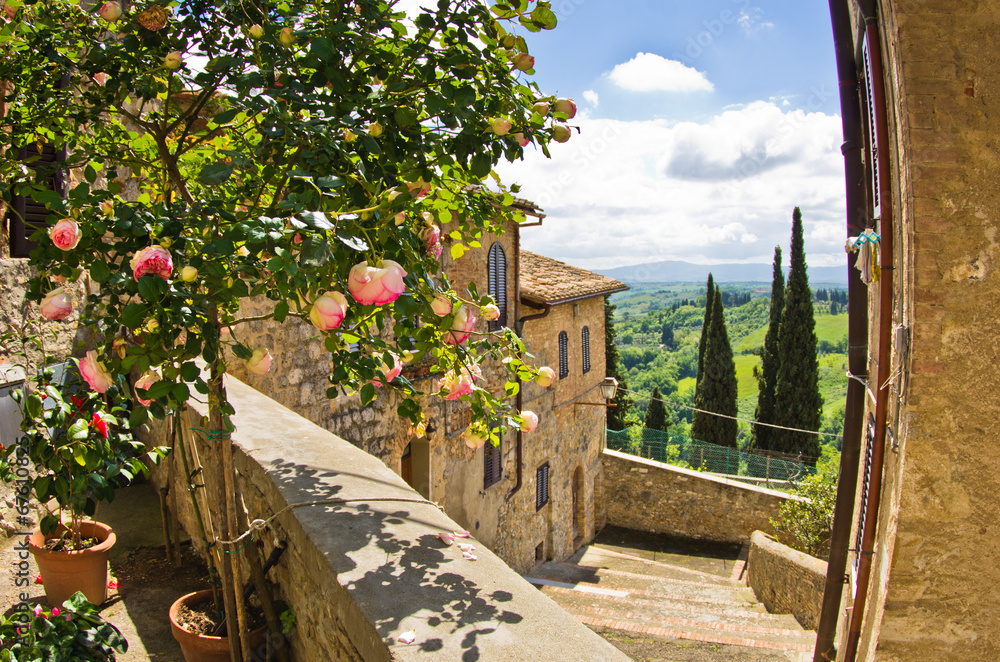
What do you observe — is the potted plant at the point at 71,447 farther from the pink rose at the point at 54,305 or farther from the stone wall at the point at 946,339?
the stone wall at the point at 946,339

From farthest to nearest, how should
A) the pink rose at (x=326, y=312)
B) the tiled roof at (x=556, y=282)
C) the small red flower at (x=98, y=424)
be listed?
the tiled roof at (x=556, y=282), the small red flower at (x=98, y=424), the pink rose at (x=326, y=312)

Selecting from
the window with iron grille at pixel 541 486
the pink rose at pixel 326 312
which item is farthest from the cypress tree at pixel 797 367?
the pink rose at pixel 326 312

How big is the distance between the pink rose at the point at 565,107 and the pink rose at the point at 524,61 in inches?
6.5

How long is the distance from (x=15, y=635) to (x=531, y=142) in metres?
2.40

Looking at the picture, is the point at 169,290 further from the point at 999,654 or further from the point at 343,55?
the point at 999,654

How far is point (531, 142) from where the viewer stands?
2.33 m

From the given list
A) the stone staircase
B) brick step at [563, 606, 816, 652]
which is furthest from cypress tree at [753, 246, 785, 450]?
brick step at [563, 606, 816, 652]

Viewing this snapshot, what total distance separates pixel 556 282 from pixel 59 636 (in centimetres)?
1211

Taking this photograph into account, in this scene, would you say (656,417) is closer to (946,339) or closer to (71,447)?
(946,339)

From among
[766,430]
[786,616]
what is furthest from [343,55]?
[766,430]

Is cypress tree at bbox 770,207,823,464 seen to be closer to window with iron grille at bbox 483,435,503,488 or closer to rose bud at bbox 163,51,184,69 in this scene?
window with iron grille at bbox 483,435,503,488

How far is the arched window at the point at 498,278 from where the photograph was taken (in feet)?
34.9

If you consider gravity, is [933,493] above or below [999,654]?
above

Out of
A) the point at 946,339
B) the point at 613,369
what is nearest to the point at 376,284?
the point at 946,339
